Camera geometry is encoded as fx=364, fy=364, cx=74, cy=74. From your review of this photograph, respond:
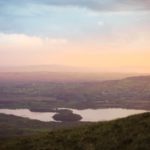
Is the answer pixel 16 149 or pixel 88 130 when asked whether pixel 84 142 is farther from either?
pixel 16 149

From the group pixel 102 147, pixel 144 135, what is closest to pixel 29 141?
pixel 102 147

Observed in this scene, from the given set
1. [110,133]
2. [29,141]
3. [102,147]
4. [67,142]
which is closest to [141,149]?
[102,147]

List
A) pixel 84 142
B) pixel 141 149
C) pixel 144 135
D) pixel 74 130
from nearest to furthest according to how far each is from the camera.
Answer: pixel 141 149, pixel 144 135, pixel 84 142, pixel 74 130

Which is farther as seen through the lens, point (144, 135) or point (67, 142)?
point (67, 142)

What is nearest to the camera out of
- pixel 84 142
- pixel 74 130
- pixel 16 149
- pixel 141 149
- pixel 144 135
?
pixel 141 149

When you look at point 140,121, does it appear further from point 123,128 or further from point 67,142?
point 67,142

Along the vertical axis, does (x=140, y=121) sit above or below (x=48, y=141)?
above
